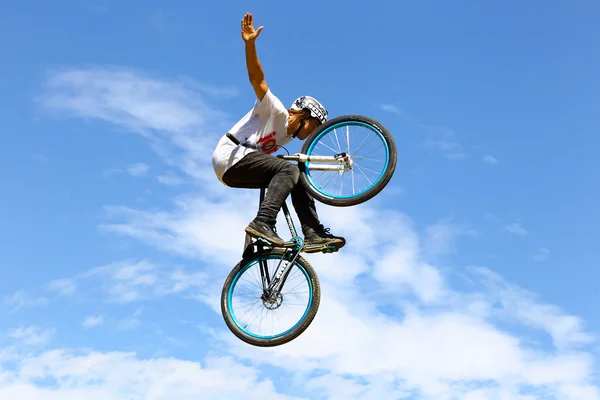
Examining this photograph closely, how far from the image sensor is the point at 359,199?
10180 mm

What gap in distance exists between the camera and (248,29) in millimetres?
9633

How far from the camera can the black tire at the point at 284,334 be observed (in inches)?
393

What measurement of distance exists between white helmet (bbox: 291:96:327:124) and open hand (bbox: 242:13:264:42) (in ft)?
3.85

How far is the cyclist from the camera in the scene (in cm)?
1005

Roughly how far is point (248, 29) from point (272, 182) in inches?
71.2

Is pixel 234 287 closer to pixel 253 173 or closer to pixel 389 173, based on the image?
pixel 253 173

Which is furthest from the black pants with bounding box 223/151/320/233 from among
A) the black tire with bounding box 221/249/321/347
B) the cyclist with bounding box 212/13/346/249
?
the black tire with bounding box 221/249/321/347

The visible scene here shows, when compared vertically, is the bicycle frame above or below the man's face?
below

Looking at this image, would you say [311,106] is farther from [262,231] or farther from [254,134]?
[262,231]

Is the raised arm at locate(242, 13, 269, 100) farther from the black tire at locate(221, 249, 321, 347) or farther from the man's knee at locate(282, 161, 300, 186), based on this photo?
the black tire at locate(221, 249, 321, 347)

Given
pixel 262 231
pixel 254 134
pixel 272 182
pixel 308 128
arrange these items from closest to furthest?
1. pixel 262 231
2. pixel 272 182
3. pixel 254 134
4. pixel 308 128

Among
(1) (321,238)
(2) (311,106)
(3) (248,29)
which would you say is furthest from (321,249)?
(3) (248,29)

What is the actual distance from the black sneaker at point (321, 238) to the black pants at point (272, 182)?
7cm

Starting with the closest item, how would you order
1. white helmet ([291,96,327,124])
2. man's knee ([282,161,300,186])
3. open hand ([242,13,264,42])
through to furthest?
1. open hand ([242,13,264,42])
2. man's knee ([282,161,300,186])
3. white helmet ([291,96,327,124])
